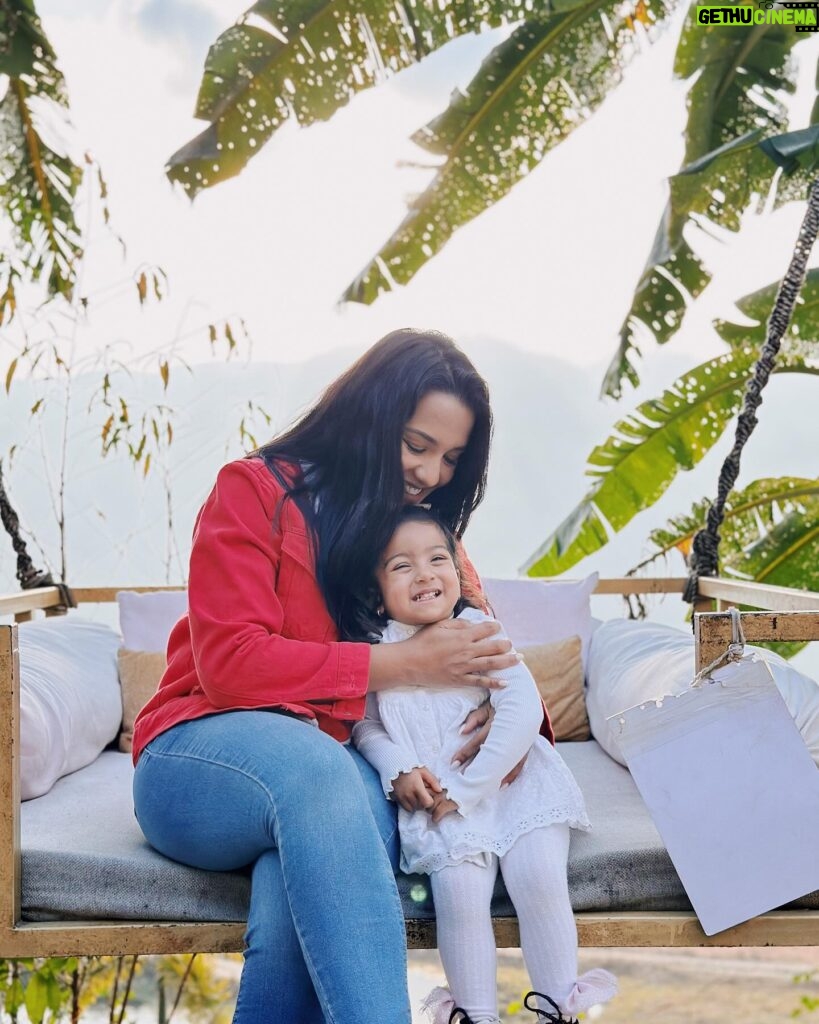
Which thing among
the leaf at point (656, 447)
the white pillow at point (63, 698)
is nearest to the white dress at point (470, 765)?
the white pillow at point (63, 698)

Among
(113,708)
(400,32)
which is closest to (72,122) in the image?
(400,32)

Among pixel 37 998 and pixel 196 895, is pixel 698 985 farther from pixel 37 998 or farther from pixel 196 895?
pixel 196 895

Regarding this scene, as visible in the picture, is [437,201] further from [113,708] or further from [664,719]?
[664,719]

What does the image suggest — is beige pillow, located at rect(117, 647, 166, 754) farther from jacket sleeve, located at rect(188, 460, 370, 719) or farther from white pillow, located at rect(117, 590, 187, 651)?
jacket sleeve, located at rect(188, 460, 370, 719)

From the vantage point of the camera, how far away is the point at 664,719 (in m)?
1.40

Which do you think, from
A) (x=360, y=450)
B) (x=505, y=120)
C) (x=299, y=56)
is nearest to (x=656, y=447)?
(x=505, y=120)

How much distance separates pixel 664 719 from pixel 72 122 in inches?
98.9

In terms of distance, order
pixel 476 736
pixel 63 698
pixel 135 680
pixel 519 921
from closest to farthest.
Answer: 1. pixel 519 921
2. pixel 476 736
3. pixel 63 698
4. pixel 135 680

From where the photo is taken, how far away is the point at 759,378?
2447 millimetres

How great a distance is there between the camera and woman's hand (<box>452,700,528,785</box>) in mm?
1445

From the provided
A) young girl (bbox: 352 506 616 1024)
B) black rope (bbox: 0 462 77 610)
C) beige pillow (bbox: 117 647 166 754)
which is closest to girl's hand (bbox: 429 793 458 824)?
young girl (bbox: 352 506 616 1024)

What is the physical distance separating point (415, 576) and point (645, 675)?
748mm

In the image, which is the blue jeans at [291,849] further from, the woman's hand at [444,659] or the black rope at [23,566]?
the black rope at [23,566]

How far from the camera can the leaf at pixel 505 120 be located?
309 centimetres
